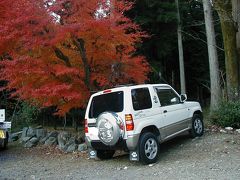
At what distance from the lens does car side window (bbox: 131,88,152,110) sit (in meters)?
8.59

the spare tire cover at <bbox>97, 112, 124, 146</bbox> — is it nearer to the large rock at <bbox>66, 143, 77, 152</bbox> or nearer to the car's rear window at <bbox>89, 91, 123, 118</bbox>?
the car's rear window at <bbox>89, 91, 123, 118</bbox>

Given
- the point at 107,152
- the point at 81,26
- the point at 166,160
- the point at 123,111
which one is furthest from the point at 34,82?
the point at 166,160

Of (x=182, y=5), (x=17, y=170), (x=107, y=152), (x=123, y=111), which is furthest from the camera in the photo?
(x=182, y=5)

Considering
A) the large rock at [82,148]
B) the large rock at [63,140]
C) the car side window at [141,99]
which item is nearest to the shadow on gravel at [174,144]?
the car side window at [141,99]

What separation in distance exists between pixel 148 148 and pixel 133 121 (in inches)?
33.9

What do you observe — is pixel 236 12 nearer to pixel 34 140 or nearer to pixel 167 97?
pixel 167 97

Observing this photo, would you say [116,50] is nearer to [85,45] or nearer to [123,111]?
[85,45]

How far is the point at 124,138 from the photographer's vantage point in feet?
27.5

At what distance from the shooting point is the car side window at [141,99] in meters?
8.59

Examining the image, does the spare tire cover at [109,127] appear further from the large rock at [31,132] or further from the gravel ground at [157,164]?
the large rock at [31,132]

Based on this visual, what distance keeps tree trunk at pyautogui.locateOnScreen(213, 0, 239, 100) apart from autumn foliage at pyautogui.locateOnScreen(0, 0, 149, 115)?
442cm

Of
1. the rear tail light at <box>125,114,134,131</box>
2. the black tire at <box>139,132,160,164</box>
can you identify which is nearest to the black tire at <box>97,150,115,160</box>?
the black tire at <box>139,132,160,164</box>

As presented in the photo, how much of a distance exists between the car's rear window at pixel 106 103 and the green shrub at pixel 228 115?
517 centimetres

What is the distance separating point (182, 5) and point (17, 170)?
16963 millimetres
